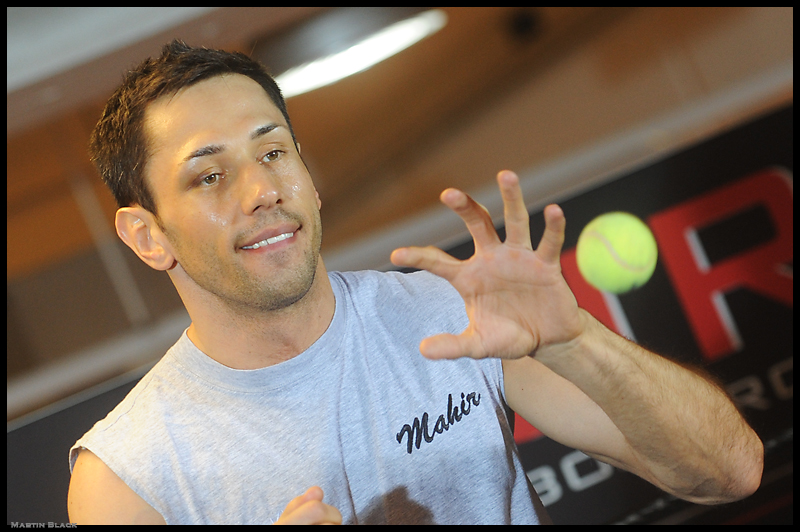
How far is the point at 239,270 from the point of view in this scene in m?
1.23

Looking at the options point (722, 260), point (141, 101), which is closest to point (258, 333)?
point (141, 101)

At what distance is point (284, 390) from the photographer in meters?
1.26

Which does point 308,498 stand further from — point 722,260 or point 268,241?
point 722,260

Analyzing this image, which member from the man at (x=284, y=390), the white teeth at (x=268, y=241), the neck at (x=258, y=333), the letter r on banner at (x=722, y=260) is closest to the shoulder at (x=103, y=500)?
the man at (x=284, y=390)

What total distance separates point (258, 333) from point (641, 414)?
0.75 m

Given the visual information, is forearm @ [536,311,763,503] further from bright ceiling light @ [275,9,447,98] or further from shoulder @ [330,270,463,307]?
bright ceiling light @ [275,9,447,98]

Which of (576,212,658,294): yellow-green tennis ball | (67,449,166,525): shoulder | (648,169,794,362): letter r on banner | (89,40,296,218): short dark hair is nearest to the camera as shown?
(67,449,166,525): shoulder

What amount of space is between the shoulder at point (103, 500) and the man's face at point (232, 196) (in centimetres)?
39

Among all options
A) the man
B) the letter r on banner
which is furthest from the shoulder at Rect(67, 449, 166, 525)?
the letter r on banner

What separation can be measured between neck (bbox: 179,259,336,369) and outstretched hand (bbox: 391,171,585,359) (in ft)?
1.23

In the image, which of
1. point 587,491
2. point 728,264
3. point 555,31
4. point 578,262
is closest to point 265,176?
point 578,262

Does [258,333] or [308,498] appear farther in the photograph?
[258,333]

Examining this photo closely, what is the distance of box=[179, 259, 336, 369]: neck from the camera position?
1.29 meters

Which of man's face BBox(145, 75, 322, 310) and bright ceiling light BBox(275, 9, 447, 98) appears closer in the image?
man's face BBox(145, 75, 322, 310)
